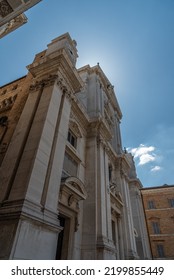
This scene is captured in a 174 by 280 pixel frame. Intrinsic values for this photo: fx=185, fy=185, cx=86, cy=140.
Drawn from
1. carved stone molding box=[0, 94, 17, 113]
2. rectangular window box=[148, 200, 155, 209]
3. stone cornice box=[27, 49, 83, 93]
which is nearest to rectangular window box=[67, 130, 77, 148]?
stone cornice box=[27, 49, 83, 93]

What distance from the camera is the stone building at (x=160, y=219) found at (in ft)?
88.2

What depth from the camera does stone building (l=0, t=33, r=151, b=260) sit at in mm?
5312

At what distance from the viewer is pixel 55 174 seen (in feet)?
23.3

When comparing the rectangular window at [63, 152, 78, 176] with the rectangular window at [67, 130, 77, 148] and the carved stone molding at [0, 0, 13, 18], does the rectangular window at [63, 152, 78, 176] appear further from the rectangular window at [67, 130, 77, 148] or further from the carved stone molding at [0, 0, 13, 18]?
the carved stone molding at [0, 0, 13, 18]

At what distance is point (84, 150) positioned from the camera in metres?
13.1

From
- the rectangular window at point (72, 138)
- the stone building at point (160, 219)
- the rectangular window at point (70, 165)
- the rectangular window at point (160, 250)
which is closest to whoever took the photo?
the rectangular window at point (70, 165)

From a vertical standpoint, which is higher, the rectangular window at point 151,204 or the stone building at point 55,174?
the rectangular window at point 151,204

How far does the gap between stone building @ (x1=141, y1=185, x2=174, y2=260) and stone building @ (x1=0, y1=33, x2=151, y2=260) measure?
15899 mm

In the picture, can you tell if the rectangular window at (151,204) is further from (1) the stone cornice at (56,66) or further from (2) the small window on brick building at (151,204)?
(1) the stone cornice at (56,66)

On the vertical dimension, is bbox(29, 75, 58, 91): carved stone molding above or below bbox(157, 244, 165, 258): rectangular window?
above

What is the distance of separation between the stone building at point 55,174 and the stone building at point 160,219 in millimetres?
15899

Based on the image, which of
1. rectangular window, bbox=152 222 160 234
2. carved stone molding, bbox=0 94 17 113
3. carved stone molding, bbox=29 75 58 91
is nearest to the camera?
carved stone molding, bbox=29 75 58 91

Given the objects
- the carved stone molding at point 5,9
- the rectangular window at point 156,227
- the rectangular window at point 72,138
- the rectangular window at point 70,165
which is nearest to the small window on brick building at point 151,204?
the rectangular window at point 156,227

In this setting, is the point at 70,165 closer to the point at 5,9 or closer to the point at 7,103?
the point at 7,103
